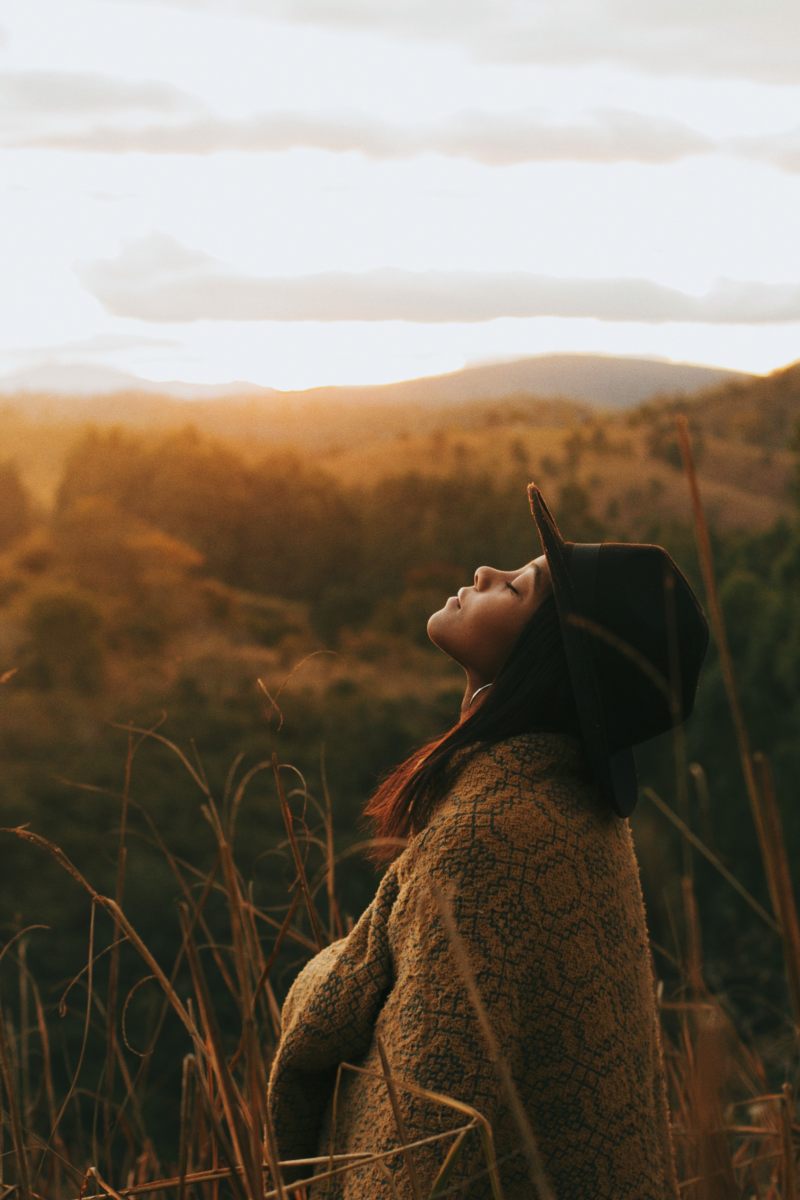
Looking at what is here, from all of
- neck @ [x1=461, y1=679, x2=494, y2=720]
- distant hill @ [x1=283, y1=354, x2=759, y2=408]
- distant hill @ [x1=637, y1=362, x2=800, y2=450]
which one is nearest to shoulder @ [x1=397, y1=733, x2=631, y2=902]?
neck @ [x1=461, y1=679, x2=494, y2=720]

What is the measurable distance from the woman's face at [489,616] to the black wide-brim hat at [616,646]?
8 cm

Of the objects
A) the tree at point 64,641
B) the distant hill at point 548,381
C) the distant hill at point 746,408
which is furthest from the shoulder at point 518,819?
the distant hill at point 548,381

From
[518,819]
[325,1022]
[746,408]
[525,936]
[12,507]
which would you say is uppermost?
[746,408]

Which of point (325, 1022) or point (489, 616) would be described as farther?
point (489, 616)

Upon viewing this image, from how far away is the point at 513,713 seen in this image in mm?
1553

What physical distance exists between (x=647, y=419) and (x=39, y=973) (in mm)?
33502

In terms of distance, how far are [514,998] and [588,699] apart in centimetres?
33

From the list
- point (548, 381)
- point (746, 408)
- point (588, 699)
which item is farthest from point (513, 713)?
point (548, 381)

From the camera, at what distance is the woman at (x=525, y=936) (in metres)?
1.39

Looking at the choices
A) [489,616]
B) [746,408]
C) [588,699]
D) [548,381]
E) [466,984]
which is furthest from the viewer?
[548,381]

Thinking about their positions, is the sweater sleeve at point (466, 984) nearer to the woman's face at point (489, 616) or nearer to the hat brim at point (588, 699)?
the hat brim at point (588, 699)

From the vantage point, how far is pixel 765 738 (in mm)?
19453

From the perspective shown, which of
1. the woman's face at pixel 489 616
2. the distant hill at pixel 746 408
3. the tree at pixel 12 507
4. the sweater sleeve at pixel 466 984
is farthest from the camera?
the distant hill at pixel 746 408

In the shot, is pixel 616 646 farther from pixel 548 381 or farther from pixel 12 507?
pixel 548 381
